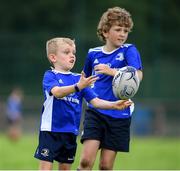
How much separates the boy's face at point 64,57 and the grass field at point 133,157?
5.26 metres

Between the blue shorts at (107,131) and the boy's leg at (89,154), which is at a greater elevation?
the blue shorts at (107,131)

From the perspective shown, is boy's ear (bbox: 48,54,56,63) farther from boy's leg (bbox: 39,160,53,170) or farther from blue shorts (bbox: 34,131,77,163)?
boy's leg (bbox: 39,160,53,170)

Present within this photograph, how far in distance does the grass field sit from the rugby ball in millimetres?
5295

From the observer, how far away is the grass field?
587 inches

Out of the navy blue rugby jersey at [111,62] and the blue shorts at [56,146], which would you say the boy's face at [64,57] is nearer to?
the blue shorts at [56,146]

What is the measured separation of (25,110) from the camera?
2747 cm

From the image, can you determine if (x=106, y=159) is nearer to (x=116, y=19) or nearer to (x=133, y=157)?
(x=116, y=19)

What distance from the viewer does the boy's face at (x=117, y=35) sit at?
9.31 m

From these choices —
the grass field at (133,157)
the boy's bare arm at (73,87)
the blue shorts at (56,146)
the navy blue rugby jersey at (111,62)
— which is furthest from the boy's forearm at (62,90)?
the grass field at (133,157)

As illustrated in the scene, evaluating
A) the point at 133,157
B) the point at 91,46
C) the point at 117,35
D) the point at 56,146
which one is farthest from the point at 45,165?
the point at 91,46

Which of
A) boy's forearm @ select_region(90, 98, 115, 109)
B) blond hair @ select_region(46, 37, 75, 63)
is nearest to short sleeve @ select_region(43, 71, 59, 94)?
blond hair @ select_region(46, 37, 75, 63)

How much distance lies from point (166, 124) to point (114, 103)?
62.5ft

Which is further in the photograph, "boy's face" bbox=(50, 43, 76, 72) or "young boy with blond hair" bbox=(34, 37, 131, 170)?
"boy's face" bbox=(50, 43, 76, 72)

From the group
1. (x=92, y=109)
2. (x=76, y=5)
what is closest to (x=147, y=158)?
(x=92, y=109)
